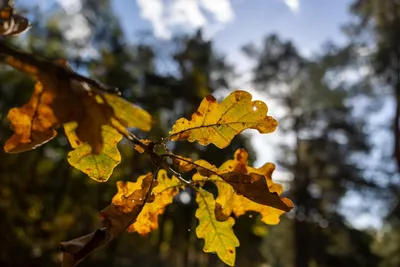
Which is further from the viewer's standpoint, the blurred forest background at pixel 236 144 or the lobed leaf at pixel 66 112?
the blurred forest background at pixel 236 144

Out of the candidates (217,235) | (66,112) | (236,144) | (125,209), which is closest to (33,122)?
(66,112)

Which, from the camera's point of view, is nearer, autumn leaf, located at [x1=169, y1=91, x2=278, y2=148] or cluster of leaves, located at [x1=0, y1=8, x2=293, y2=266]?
cluster of leaves, located at [x1=0, y1=8, x2=293, y2=266]

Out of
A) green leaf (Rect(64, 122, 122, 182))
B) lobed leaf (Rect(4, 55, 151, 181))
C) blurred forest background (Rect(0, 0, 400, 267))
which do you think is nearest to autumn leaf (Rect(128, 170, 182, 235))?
green leaf (Rect(64, 122, 122, 182))

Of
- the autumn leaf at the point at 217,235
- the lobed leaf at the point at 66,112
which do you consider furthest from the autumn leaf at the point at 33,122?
the autumn leaf at the point at 217,235

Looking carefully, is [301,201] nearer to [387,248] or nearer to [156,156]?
[387,248]

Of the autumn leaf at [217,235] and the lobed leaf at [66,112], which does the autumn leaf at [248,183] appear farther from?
the lobed leaf at [66,112]

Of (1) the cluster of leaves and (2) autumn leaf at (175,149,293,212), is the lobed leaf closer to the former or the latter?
(1) the cluster of leaves

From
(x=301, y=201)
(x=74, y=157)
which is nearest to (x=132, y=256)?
(x=301, y=201)

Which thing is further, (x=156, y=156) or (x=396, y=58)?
(x=396, y=58)
